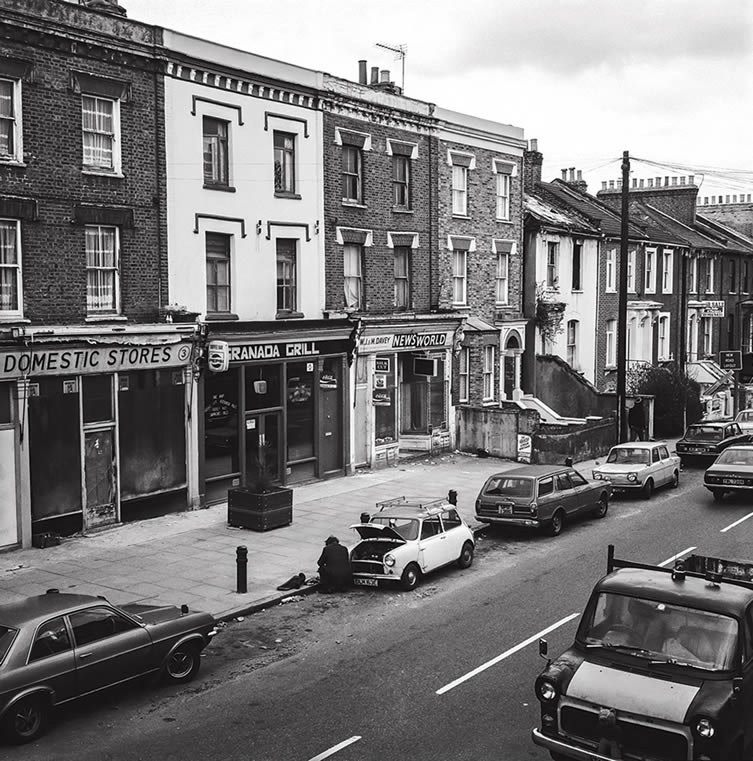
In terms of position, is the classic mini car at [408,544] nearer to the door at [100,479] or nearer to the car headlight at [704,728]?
the door at [100,479]

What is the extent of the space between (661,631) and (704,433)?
2486 centimetres

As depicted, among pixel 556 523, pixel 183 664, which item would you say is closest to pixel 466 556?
pixel 556 523

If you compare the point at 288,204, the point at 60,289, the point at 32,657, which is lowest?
the point at 32,657

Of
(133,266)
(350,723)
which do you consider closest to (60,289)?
(133,266)

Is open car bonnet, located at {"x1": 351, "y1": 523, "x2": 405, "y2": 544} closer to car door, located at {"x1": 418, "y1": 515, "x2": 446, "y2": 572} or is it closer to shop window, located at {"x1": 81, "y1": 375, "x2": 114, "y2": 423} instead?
car door, located at {"x1": 418, "y1": 515, "x2": 446, "y2": 572}

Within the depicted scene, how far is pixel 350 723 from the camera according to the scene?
36.5ft

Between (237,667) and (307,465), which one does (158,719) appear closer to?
(237,667)

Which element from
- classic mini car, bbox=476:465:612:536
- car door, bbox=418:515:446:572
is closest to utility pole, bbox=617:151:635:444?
classic mini car, bbox=476:465:612:536

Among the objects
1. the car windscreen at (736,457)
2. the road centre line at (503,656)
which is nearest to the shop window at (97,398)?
the road centre line at (503,656)

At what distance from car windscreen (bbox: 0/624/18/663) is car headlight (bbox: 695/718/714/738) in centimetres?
738

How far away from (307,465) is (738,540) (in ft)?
40.1

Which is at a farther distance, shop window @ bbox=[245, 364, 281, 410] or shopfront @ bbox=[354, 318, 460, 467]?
shopfront @ bbox=[354, 318, 460, 467]

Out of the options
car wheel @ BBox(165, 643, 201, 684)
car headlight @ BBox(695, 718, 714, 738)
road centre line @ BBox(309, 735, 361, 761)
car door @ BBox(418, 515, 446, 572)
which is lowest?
road centre line @ BBox(309, 735, 361, 761)

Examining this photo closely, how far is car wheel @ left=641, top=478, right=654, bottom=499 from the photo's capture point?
26359 mm
